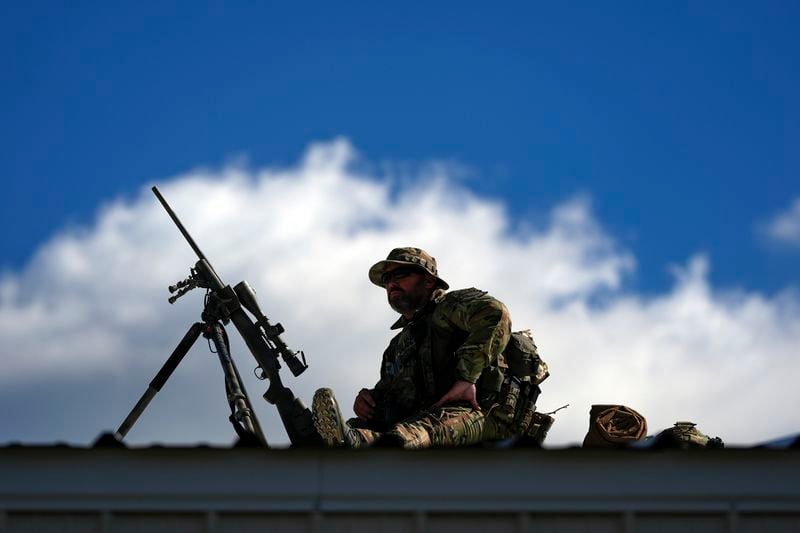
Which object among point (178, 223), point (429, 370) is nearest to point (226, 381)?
point (178, 223)

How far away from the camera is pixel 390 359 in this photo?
11.6m

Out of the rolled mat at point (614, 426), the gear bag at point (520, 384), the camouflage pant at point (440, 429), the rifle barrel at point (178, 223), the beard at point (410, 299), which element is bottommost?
the camouflage pant at point (440, 429)

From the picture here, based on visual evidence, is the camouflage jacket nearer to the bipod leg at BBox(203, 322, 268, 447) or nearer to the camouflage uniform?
the camouflage uniform

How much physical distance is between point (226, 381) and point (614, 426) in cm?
498

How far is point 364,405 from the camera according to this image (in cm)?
1127

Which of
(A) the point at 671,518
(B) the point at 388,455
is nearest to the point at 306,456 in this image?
(B) the point at 388,455

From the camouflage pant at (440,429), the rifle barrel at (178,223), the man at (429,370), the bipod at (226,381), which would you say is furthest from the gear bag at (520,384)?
the rifle barrel at (178,223)

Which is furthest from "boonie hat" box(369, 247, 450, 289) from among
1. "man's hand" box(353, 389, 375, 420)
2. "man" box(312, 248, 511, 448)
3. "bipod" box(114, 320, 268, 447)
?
"bipod" box(114, 320, 268, 447)

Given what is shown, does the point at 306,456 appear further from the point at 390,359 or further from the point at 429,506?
the point at 390,359

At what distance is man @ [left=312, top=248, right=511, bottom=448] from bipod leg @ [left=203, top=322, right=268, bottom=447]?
3031mm

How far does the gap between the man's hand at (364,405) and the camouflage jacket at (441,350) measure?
0.09 m

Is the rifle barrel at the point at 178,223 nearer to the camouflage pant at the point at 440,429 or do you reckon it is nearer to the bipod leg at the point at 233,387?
the bipod leg at the point at 233,387

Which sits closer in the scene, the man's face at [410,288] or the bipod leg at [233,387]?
the man's face at [410,288]

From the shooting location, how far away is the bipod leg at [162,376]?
13.6 meters
